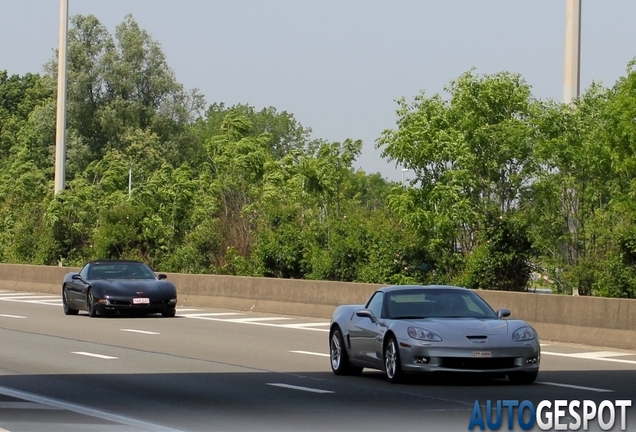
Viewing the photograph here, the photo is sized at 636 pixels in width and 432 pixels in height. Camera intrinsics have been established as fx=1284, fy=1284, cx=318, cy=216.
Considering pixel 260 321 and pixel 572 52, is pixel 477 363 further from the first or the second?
pixel 260 321

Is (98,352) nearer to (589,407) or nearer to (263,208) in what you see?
(589,407)

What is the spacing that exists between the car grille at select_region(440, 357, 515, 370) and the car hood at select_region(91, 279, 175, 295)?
52.3 feet

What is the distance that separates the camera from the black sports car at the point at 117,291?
29.6 m

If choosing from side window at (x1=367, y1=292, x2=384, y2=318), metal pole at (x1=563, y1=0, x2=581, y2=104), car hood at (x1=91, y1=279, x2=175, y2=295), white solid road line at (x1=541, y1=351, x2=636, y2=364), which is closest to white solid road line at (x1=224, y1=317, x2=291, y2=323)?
car hood at (x1=91, y1=279, x2=175, y2=295)

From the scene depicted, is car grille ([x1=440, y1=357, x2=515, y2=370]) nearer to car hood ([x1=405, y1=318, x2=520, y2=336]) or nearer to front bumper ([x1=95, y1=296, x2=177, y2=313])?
car hood ([x1=405, y1=318, x2=520, y2=336])

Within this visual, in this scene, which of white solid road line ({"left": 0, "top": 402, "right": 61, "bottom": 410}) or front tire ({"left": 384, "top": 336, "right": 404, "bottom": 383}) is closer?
white solid road line ({"left": 0, "top": 402, "right": 61, "bottom": 410})

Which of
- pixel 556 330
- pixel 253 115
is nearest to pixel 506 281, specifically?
pixel 556 330

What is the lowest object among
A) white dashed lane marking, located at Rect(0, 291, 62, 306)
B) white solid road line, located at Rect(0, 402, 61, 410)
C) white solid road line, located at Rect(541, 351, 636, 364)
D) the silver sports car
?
white dashed lane marking, located at Rect(0, 291, 62, 306)

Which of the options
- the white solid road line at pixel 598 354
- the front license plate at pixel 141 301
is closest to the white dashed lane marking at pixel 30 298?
the front license plate at pixel 141 301

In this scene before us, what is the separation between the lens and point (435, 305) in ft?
52.5

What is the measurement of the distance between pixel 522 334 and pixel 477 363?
2.34 ft

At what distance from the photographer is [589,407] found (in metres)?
12.6

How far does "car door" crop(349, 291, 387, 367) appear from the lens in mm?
15703

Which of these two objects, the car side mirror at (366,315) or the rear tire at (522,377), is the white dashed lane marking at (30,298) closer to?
the car side mirror at (366,315)
